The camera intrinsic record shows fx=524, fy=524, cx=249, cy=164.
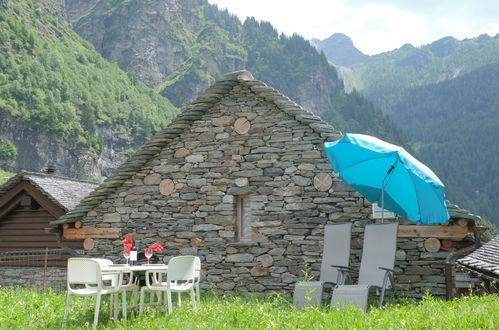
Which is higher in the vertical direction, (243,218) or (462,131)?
(462,131)

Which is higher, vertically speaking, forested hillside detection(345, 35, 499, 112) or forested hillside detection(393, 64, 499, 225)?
forested hillside detection(345, 35, 499, 112)

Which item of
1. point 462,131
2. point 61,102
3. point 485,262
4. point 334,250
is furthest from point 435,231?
point 462,131

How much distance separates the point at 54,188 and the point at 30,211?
1067mm

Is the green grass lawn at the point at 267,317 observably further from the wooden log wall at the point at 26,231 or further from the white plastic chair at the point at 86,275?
the wooden log wall at the point at 26,231

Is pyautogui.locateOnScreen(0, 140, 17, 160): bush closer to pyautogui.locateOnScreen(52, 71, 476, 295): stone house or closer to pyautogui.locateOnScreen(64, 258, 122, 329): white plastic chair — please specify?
pyautogui.locateOnScreen(52, 71, 476, 295): stone house

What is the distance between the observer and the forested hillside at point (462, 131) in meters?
84.2

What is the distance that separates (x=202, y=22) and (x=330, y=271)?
419 ft

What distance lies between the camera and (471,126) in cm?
10019

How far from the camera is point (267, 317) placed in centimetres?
559

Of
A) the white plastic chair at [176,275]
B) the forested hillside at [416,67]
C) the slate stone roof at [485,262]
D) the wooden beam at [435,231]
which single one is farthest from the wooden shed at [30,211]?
the forested hillside at [416,67]

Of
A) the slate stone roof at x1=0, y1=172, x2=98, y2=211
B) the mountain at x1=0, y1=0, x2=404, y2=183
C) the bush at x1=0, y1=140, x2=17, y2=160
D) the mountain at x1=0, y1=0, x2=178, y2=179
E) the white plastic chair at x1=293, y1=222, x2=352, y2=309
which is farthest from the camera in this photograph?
the mountain at x1=0, y1=0, x2=404, y2=183

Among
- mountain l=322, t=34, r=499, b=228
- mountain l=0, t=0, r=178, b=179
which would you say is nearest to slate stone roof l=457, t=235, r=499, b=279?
mountain l=0, t=0, r=178, b=179

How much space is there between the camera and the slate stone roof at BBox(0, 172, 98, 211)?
49.3 ft

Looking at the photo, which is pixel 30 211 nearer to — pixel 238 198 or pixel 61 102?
pixel 238 198
